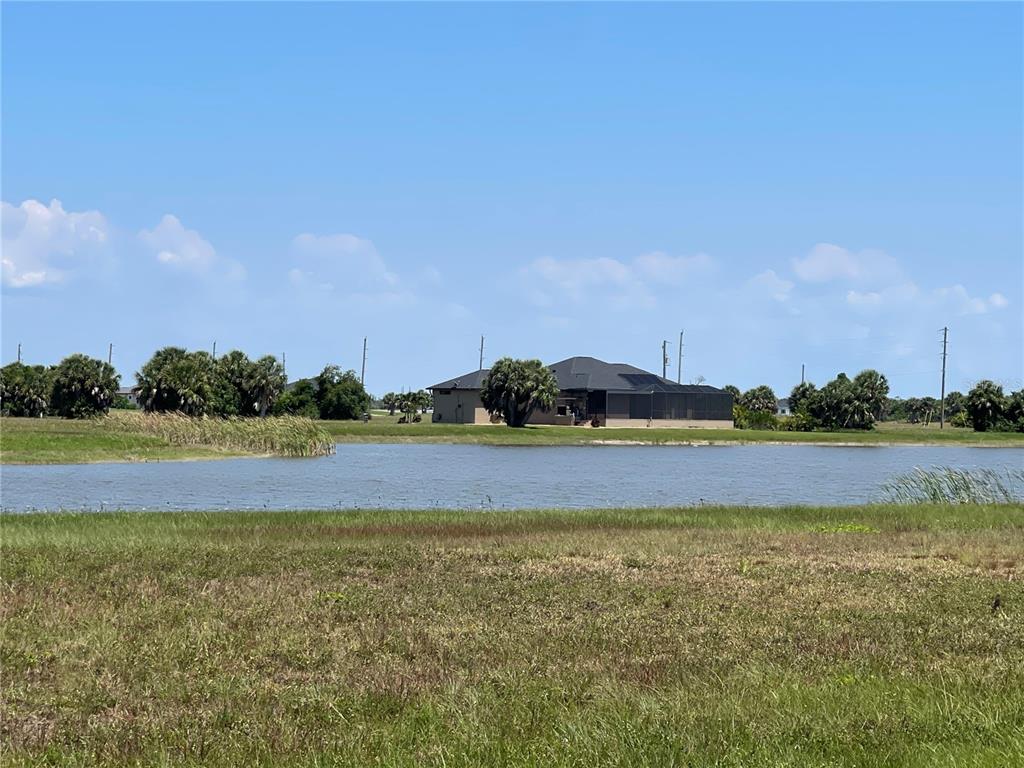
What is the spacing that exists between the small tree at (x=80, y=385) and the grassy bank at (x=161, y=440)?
31730mm

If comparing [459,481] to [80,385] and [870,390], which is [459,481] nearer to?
[80,385]

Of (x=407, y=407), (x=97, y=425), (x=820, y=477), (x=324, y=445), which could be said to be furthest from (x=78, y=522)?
(x=407, y=407)

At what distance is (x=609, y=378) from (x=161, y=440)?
7178cm

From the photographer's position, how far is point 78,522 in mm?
26812

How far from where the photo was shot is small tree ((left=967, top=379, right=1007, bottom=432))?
135 metres

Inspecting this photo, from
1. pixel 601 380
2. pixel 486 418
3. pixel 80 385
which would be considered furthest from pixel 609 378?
pixel 80 385

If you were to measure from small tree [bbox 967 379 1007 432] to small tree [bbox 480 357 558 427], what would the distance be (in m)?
53.0

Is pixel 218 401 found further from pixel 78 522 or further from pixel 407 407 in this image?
pixel 78 522

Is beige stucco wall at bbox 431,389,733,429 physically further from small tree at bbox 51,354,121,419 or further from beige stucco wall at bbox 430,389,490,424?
small tree at bbox 51,354,121,419

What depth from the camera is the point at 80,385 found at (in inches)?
4616

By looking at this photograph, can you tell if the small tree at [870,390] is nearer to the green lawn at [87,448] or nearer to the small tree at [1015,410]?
the small tree at [1015,410]

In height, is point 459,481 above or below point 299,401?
below

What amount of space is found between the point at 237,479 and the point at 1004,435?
3962 inches

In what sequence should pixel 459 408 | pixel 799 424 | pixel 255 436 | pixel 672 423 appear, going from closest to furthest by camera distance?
pixel 255 436 → pixel 672 423 → pixel 459 408 → pixel 799 424
